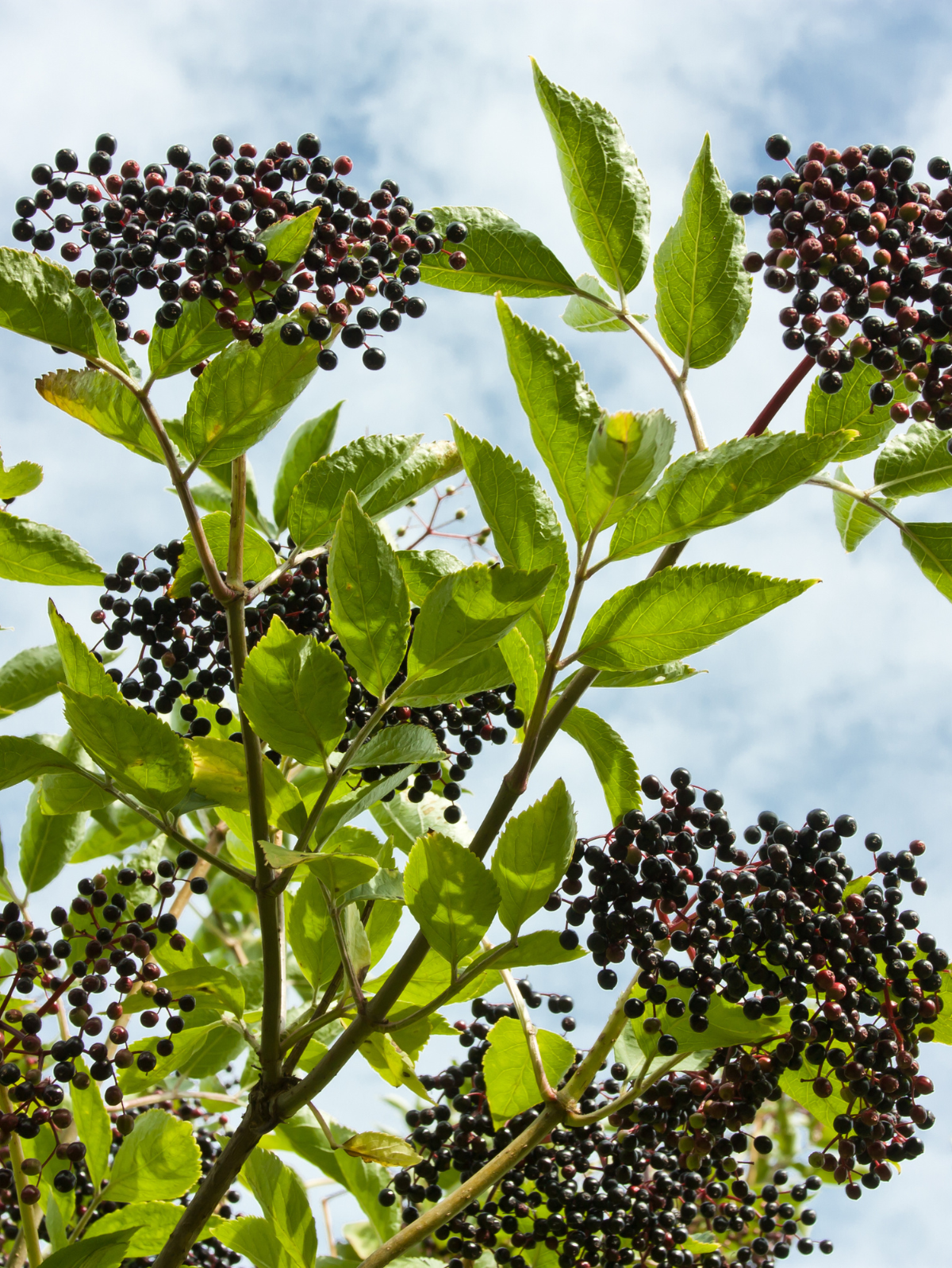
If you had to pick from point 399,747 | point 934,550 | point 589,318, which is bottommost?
point 399,747

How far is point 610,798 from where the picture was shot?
2.05 m

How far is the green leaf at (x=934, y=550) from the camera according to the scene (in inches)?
81.8

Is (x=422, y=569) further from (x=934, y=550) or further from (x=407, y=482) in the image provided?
(x=934, y=550)

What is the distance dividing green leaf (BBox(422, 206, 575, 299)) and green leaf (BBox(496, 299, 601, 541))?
632 millimetres

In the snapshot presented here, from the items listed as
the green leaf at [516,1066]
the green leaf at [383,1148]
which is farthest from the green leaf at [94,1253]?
the green leaf at [516,1066]

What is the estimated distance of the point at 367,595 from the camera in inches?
65.9

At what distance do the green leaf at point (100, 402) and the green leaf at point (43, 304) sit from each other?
0.05m

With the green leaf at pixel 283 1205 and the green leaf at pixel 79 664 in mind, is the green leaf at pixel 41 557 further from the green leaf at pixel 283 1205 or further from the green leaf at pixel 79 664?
the green leaf at pixel 283 1205

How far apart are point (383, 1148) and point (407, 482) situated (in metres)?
1.39

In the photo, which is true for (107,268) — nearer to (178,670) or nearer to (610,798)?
(178,670)

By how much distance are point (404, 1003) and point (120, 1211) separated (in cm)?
81

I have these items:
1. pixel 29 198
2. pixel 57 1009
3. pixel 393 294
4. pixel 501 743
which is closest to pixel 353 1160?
pixel 57 1009

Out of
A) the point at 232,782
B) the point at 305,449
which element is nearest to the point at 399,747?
the point at 232,782

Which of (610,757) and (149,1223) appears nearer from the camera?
(610,757)
